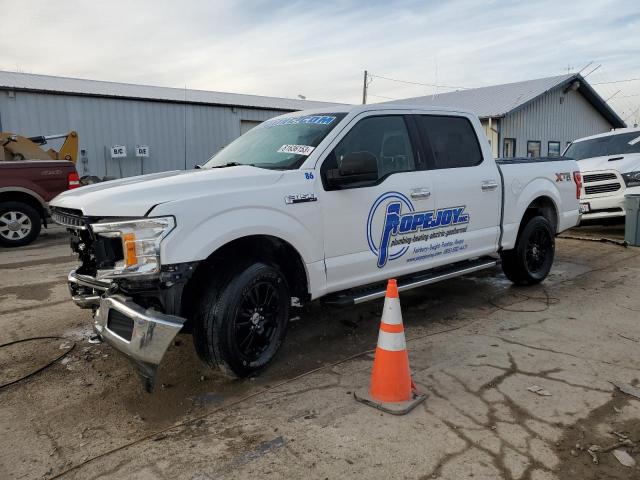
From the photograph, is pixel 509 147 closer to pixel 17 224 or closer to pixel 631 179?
pixel 631 179

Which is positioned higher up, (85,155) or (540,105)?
(540,105)

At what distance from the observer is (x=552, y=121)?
25016 millimetres

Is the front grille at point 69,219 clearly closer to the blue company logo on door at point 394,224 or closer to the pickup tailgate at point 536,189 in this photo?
the blue company logo on door at point 394,224

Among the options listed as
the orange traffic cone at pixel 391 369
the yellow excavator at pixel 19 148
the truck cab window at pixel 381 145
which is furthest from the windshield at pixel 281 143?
the yellow excavator at pixel 19 148

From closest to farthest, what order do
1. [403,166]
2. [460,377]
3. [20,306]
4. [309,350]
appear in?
[460,377] < [309,350] < [403,166] < [20,306]

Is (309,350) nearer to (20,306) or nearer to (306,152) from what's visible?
(306,152)

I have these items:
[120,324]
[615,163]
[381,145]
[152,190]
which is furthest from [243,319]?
[615,163]

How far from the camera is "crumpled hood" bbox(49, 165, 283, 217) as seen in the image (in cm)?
316

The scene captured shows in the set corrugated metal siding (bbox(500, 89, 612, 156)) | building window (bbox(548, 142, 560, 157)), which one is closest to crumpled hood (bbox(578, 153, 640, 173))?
corrugated metal siding (bbox(500, 89, 612, 156))

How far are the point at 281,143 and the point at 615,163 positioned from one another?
323 inches

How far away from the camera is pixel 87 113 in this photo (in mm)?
16438

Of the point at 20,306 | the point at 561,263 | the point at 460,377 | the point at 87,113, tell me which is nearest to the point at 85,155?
the point at 87,113

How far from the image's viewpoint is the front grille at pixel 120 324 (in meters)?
3.10

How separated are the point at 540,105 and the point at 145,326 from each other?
24.9 m
